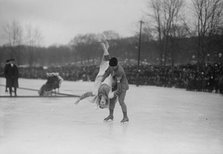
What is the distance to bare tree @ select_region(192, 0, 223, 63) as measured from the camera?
35.4 m

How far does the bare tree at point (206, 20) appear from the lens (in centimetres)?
3538

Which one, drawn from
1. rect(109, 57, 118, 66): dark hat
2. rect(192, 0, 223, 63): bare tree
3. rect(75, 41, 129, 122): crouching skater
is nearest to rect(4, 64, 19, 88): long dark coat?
rect(75, 41, 129, 122): crouching skater

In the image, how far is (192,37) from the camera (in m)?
40.8

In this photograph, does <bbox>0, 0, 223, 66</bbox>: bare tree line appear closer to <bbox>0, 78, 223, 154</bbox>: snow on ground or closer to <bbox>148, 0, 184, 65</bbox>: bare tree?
<bbox>148, 0, 184, 65</bbox>: bare tree

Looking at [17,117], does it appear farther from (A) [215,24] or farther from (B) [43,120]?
(A) [215,24]

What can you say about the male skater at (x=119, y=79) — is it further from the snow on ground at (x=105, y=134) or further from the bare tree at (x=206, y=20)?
the bare tree at (x=206, y=20)

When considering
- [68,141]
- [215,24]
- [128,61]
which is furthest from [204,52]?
[128,61]

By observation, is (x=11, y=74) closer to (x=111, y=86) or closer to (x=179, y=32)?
(x=111, y=86)

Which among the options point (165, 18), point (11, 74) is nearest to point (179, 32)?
point (165, 18)

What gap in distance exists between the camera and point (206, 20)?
120 feet

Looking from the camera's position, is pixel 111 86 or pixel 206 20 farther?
pixel 206 20

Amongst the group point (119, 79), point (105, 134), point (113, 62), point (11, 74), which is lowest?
point (105, 134)

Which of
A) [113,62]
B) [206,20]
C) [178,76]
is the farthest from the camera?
[206,20]

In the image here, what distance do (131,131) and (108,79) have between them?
1.96m
